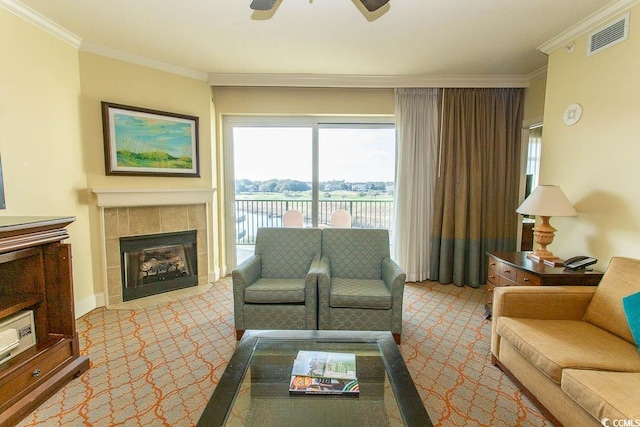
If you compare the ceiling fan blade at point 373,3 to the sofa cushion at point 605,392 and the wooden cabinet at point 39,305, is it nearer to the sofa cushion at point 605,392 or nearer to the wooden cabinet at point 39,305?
the sofa cushion at point 605,392

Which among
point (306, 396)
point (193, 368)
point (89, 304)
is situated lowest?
point (193, 368)

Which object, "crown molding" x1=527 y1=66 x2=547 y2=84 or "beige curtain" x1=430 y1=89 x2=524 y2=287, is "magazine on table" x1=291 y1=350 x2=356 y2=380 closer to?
"beige curtain" x1=430 y1=89 x2=524 y2=287

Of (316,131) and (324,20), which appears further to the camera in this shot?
(316,131)

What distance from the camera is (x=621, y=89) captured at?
2.23m

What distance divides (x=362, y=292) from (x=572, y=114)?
239 centimetres

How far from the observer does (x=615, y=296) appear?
73.4 inches

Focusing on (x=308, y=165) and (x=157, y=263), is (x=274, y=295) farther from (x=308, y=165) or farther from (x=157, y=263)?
(x=308, y=165)

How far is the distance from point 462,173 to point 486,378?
251cm

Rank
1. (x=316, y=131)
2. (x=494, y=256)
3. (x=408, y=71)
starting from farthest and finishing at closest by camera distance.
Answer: (x=316, y=131), (x=408, y=71), (x=494, y=256)

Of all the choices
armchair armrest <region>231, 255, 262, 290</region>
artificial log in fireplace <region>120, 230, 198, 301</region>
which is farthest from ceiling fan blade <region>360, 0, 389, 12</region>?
artificial log in fireplace <region>120, 230, 198, 301</region>

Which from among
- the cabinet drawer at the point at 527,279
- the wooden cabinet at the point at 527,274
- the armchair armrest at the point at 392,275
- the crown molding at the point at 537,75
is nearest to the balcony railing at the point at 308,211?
the armchair armrest at the point at 392,275

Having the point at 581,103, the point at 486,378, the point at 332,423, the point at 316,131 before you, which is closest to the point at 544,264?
the point at 486,378

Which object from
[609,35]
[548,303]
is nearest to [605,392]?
[548,303]

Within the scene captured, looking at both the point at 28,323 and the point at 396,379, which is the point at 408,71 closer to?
the point at 396,379
